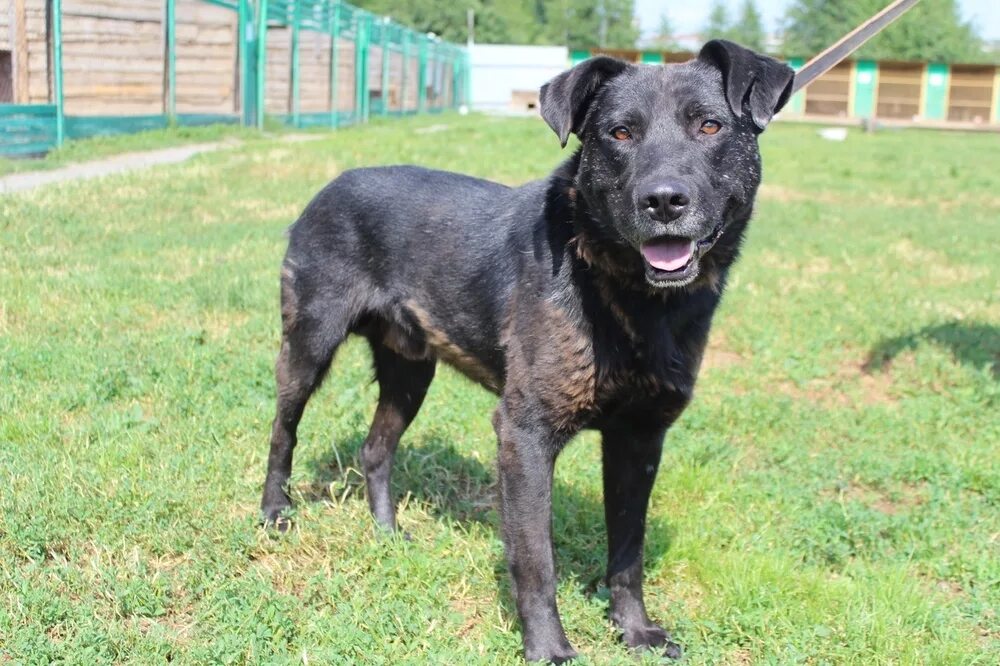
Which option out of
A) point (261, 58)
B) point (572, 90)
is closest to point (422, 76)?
point (261, 58)

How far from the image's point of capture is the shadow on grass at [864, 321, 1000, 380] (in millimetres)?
6566

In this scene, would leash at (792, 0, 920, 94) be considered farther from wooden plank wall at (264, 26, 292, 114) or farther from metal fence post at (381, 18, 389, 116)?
metal fence post at (381, 18, 389, 116)

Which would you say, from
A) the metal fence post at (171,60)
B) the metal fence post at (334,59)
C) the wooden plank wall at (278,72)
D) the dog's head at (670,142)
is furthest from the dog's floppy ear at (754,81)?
the metal fence post at (334,59)

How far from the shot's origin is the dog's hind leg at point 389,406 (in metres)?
4.35

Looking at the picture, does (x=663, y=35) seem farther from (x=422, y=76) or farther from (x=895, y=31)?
(x=422, y=76)

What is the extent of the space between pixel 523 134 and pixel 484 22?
59499 mm

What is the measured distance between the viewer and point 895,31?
3009 inches

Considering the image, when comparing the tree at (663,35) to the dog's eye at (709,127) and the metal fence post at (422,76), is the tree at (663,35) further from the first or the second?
the dog's eye at (709,127)

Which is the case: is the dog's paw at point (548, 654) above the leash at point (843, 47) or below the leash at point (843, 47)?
below

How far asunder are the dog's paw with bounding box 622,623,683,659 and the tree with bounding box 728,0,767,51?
271 feet

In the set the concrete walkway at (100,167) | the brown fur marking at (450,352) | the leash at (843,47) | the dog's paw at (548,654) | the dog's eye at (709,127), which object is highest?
the leash at (843,47)

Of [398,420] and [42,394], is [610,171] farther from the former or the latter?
[42,394]

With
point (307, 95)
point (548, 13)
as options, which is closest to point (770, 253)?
point (307, 95)

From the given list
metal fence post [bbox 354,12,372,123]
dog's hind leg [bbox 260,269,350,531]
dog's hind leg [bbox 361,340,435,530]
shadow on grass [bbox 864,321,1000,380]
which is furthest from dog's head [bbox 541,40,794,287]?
metal fence post [bbox 354,12,372,123]
